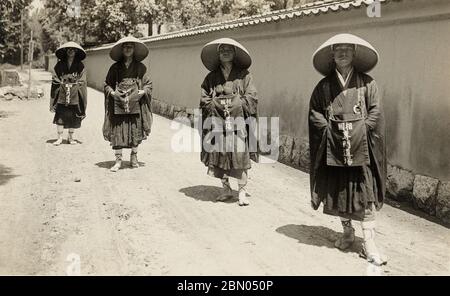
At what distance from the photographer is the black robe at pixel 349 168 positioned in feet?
15.1

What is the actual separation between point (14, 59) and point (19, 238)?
64.7 m

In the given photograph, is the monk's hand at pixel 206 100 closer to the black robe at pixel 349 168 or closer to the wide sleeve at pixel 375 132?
the black robe at pixel 349 168

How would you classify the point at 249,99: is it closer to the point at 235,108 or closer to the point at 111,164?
the point at 235,108

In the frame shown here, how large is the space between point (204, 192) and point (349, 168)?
311 cm

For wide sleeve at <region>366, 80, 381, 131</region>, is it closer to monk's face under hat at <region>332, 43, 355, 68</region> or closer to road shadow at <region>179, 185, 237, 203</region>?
monk's face under hat at <region>332, 43, 355, 68</region>

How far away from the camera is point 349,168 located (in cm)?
466

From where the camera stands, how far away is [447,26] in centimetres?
638

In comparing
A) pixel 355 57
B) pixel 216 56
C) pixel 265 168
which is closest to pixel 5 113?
pixel 265 168

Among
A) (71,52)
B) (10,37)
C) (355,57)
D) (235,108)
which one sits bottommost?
(235,108)

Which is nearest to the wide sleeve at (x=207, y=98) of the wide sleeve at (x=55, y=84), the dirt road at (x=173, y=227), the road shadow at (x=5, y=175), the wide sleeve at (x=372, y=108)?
the dirt road at (x=173, y=227)

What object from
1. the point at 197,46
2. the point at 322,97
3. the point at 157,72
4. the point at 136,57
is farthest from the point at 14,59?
the point at 322,97

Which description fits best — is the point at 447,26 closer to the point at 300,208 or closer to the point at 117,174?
the point at 300,208

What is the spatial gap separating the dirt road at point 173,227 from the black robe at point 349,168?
1.78 ft
